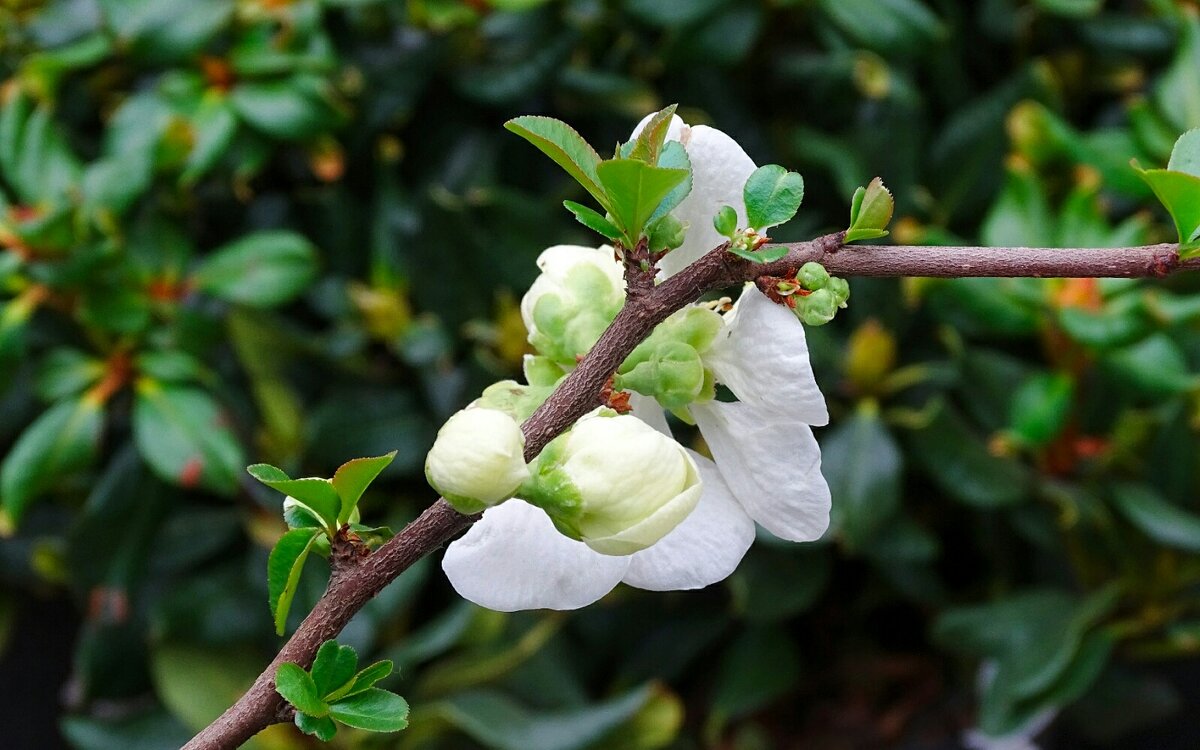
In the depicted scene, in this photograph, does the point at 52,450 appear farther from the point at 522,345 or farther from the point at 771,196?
the point at 771,196

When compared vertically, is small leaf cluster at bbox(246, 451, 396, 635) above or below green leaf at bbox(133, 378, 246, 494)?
above

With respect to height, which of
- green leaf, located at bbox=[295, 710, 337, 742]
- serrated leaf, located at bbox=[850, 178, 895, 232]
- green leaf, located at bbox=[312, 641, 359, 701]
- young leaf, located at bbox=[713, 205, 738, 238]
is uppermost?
serrated leaf, located at bbox=[850, 178, 895, 232]

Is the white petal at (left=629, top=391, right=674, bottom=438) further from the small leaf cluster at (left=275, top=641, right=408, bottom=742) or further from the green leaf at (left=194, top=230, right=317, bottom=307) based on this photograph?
the green leaf at (left=194, top=230, right=317, bottom=307)

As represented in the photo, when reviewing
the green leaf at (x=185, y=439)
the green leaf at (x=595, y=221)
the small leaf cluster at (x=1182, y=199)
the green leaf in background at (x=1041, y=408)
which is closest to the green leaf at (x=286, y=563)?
the green leaf at (x=595, y=221)

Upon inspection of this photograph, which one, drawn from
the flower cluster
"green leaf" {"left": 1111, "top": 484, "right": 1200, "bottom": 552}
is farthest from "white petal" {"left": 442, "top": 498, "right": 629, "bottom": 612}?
"green leaf" {"left": 1111, "top": 484, "right": 1200, "bottom": 552}

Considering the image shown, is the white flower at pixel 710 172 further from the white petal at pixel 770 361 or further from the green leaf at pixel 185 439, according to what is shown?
the green leaf at pixel 185 439

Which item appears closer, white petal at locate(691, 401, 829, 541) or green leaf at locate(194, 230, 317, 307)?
white petal at locate(691, 401, 829, 541)
